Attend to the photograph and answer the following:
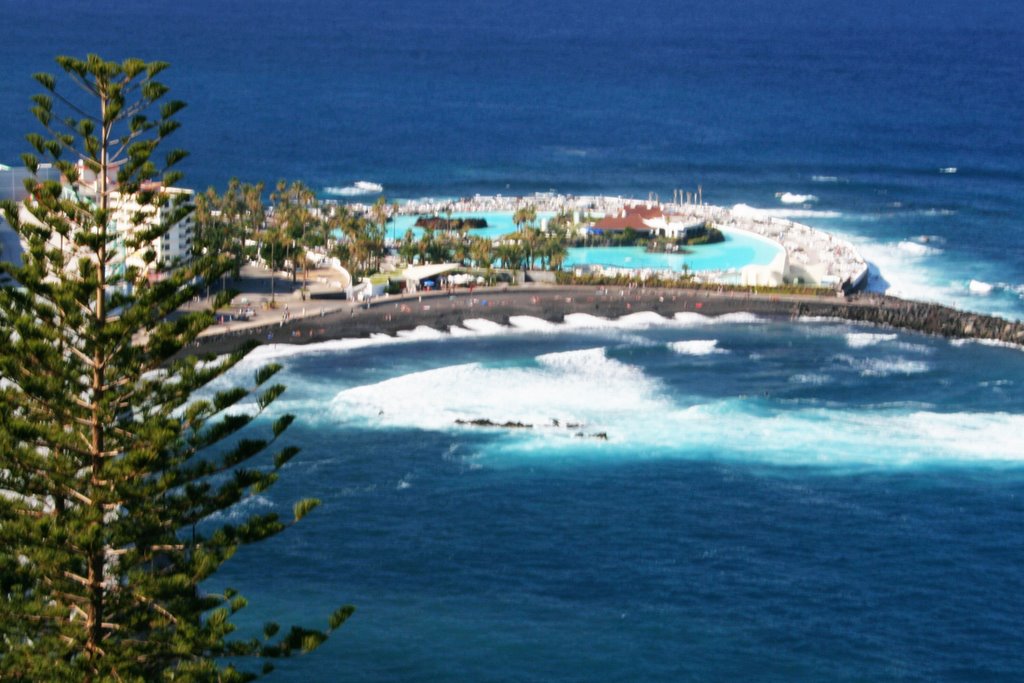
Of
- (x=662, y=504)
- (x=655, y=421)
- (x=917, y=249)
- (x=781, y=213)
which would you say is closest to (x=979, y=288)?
(x=917, y=249)

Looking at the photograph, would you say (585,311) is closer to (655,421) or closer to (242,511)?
(655,421)

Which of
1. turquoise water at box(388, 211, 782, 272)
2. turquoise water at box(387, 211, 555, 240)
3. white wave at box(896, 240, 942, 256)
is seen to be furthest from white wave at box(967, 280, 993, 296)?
turquoise water at box(387, 211, 555, 240)

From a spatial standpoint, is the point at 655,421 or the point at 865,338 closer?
Result: the point at 655,421

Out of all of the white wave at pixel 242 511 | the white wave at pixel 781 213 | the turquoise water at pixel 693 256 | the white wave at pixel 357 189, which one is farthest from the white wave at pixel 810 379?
the white wave at pixel 357 189

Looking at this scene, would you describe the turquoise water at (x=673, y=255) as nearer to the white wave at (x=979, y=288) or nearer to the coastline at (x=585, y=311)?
the coastline at (x=585, y=311)

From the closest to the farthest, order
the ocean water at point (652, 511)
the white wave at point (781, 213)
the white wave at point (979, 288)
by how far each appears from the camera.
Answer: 1. the ocean water at point (652, 511)
2. the white wave at point (979, 288)
3. the white wave at point (781, 213)

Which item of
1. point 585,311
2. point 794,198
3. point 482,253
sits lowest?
point 585,311

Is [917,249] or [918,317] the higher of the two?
[917,249]
